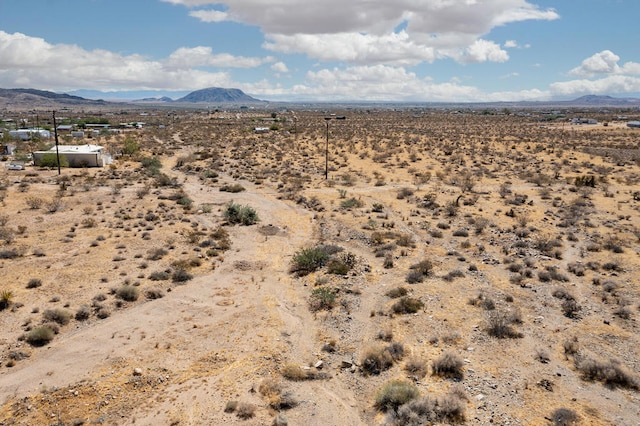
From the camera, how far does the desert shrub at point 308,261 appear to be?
1934 cm

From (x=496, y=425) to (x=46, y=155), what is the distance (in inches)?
1943

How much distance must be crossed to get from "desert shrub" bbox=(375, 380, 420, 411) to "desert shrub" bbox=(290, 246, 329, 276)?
878 cm

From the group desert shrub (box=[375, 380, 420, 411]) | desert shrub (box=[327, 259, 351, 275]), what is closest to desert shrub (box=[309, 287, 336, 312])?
desert shrub (box=[327, 259, 351, 275])

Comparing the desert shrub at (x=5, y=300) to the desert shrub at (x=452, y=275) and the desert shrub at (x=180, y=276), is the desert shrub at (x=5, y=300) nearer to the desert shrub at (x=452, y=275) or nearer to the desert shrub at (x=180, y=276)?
the desert shrub at (x=180, y=276)

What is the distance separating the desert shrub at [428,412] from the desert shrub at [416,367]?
1317mm

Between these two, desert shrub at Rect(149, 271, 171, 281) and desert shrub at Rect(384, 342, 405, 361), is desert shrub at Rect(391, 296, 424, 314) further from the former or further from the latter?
desert shrub at Rect(149, 271, 171, 281)

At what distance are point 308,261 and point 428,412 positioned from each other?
10.2 meters

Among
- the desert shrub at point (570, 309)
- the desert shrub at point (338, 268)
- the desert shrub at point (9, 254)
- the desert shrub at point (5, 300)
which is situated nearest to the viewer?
the desert shrub at point (570, 309)

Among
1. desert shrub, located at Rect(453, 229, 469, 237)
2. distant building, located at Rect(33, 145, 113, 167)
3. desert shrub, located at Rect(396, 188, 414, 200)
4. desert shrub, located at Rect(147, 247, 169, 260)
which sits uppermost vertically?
distant building, located at Rect(33, 145, 113, 167)

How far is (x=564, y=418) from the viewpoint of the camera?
32.0 ft

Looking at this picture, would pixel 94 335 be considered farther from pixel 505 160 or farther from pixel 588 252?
pixel 505 160

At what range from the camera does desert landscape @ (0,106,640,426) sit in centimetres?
1065

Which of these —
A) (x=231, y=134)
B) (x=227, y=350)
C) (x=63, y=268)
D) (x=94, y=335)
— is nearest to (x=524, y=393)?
(x=227, y=350)

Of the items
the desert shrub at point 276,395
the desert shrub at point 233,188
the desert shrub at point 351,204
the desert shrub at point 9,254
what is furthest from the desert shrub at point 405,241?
the desert shrub at point 9,254
